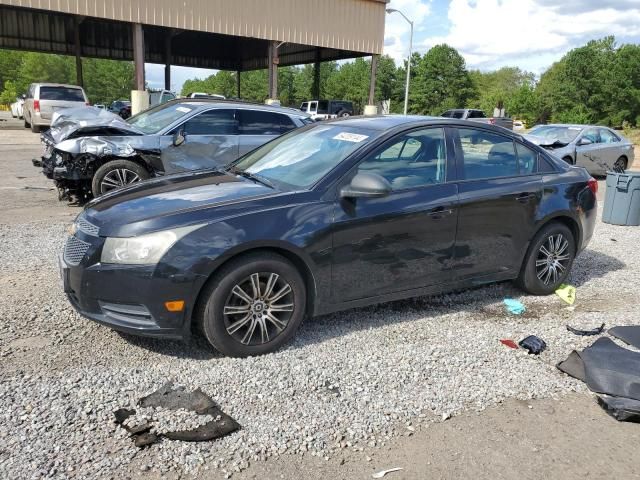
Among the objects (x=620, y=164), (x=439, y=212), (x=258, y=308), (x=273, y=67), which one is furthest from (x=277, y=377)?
(x=273, y=67)

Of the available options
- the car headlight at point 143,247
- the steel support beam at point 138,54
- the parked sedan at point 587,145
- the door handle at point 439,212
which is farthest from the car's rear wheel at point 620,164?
the steel support beam at point 138,54

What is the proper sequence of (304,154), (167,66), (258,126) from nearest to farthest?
(304,154)
(258,126)
(167,66)

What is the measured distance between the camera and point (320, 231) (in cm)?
381

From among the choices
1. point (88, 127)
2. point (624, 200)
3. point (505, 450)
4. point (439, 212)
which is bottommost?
point (505, 450)

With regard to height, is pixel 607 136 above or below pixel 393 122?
below

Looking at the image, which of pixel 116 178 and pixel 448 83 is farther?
pixel 448 83

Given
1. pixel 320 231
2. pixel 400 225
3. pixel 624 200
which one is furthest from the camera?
pixel 624 200

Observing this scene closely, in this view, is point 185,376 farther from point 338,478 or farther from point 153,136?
point 153,136

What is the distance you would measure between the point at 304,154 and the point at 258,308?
1.44 metres

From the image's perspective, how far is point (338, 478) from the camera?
2674 mm

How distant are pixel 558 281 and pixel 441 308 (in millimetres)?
1363

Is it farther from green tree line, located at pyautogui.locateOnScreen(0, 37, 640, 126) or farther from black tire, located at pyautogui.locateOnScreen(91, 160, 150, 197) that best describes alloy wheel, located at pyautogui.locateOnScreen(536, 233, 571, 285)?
green tree line, located at pyautogui.locateOnScreen(0, 37, 640, 126)

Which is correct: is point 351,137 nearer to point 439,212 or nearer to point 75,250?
point 439,212

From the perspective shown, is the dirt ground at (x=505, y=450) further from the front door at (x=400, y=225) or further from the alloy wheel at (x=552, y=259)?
the alloy wheel at (x=552, y=259)
